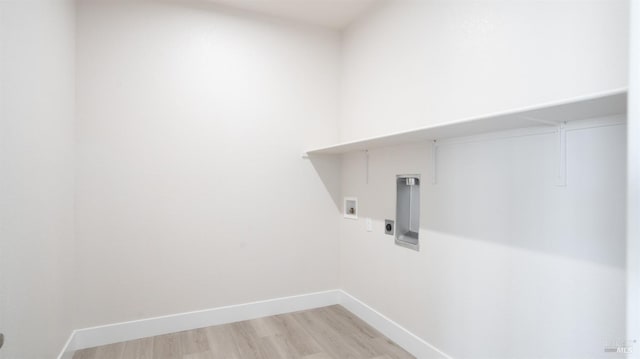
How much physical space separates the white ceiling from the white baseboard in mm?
2603

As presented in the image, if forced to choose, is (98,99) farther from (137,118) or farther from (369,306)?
(369,306)

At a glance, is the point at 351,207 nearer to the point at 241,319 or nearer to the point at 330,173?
the point at 330,173

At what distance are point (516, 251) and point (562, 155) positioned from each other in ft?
1.70

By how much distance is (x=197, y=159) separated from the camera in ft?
8.86

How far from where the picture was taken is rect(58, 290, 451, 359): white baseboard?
228cm

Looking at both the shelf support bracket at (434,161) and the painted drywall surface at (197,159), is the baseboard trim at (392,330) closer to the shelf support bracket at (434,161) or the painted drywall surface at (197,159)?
the painted drywall surface at (197,159)

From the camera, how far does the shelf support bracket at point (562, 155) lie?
1447mm

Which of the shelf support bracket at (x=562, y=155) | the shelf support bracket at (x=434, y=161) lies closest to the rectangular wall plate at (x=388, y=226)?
the shelf support bracket at (x=434, y=161)

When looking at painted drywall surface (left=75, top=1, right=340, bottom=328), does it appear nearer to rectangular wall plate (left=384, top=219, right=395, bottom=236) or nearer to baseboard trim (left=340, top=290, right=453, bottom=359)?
baseboard trim (left=340, top=290, right=453, bottom=359)

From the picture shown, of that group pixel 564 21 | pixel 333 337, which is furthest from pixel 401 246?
pixel 564 21

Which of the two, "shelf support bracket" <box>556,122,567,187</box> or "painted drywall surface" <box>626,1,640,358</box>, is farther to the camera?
"shelf support bracket" <box>556,122,567,187</box>

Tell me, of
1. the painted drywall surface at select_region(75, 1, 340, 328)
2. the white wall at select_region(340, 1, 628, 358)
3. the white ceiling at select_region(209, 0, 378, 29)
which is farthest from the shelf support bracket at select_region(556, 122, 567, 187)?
the painted drywall surface at select_region(75, 1, 340, 328)

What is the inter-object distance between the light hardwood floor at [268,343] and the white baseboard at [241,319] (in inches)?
2.0

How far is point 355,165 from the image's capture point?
3059 mm
